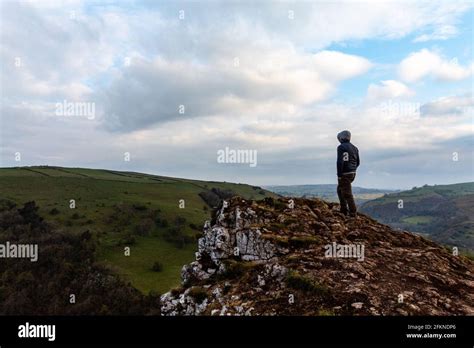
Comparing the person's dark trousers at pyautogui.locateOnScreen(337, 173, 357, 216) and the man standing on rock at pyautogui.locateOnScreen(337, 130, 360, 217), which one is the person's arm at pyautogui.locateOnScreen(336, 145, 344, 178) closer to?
the man standing on rock at pyautogui.locateOnScreen(337, 130, 360, 217)

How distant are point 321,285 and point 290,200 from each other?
954 centimetres

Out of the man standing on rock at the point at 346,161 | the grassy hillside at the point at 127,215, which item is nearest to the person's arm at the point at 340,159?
the man standing on rock at the point at 346,161

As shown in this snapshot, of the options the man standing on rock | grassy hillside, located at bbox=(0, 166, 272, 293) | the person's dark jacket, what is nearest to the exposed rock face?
the man standing on rock

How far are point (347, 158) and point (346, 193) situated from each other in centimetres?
199

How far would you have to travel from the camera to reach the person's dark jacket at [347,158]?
17.2 m

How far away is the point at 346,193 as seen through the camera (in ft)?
58.8

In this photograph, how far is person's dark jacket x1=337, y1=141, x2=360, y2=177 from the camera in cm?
1719

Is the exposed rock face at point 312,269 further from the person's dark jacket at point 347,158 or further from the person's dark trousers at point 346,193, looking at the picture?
the person's dark jacket at point 347,158

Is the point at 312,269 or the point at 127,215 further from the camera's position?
the point at 127,215

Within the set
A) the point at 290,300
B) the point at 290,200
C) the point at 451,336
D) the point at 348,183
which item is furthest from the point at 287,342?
the point at 290,200

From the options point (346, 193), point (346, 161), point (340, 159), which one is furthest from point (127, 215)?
point (346, 161)

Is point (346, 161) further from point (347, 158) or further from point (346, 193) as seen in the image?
point (346, 193)

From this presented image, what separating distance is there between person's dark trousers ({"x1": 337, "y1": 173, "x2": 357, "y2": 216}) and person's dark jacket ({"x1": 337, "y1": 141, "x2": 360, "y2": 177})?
0.32 m

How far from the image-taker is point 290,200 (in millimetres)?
20844
